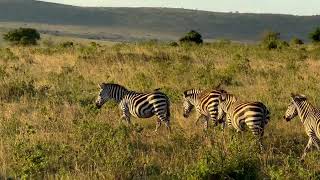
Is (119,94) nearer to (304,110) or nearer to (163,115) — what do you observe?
(163,115)

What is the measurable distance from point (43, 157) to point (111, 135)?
137 cm

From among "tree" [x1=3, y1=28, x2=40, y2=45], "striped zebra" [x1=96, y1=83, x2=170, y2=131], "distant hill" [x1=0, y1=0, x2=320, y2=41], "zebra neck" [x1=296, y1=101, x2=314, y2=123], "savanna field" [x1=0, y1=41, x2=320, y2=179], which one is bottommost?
"distant hill" [x1=0, y1=0, x2=320, y2=41]

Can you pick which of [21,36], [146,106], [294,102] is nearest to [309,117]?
[294,102]

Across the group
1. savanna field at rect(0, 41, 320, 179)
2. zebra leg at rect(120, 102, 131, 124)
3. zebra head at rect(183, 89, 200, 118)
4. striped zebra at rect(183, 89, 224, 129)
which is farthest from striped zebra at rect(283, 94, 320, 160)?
zebra leg at rect(120, 102, 131, 124)

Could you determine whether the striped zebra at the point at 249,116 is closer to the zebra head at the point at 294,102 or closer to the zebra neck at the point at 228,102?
the zebra neck at the point at 228,102

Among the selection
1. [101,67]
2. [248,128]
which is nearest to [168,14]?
[101,67]

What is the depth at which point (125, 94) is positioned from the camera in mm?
11047

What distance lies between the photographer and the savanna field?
721 cm

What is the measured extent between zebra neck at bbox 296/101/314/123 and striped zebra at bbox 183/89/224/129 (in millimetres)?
1751

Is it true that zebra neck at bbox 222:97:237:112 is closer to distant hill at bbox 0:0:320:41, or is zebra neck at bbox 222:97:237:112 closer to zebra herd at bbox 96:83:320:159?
zebra herd at bbox 96:83:320:159

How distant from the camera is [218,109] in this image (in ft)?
33.6

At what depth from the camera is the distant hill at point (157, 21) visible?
444 feet

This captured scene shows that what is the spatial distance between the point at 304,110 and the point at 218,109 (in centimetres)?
183

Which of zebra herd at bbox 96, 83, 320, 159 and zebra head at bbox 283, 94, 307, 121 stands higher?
zebra head at bbox 283, 94, 307, 121
